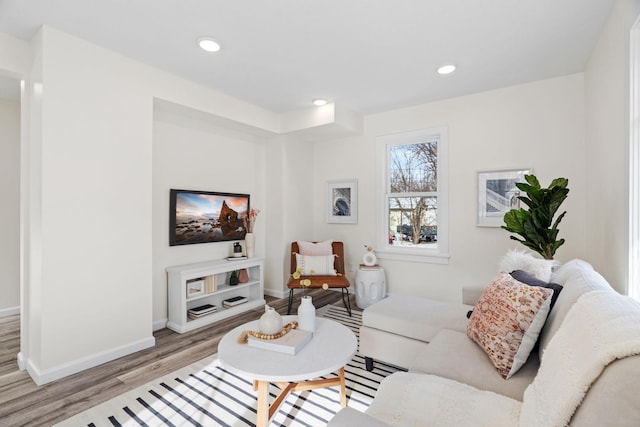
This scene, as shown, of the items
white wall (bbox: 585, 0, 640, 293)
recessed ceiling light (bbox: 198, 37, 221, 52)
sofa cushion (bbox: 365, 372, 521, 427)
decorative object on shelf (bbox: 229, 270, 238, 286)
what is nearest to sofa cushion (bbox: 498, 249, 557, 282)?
white wall (bbox: 585, 0, 640, 293)

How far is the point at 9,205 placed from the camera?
3.57 metres

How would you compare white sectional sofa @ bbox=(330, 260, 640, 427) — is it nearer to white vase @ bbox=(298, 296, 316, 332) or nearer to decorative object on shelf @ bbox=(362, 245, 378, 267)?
white vase @ bbox=(298, 296, 316, 332)

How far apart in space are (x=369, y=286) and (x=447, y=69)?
2525 millimetres

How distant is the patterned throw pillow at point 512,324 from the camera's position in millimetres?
1467

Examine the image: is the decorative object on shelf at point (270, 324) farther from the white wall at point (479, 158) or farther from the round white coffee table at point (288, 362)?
the white wall at point (479, 158)

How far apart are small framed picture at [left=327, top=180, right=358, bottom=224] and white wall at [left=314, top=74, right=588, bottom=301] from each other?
9cm

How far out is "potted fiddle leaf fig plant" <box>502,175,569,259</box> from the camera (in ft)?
7.91

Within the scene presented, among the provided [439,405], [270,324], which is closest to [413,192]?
[270,324]

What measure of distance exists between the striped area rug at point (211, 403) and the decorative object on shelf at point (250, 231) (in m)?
1.86

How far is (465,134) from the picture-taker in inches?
143

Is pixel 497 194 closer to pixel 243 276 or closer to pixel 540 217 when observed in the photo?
pixel 540 217

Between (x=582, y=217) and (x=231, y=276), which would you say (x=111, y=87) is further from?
(x=582, y=217)

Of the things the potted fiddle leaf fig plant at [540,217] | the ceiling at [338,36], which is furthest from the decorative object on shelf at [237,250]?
the potted fiddle leaf fig plant at [540,217]

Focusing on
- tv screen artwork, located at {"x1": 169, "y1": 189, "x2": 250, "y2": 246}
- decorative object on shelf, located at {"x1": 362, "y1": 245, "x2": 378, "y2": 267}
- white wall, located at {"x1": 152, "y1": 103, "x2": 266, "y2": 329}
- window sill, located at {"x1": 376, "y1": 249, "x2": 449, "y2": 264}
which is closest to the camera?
white wall, located at {"x1": 152, "y1": 103, "x2": 266, "y2": 329}
